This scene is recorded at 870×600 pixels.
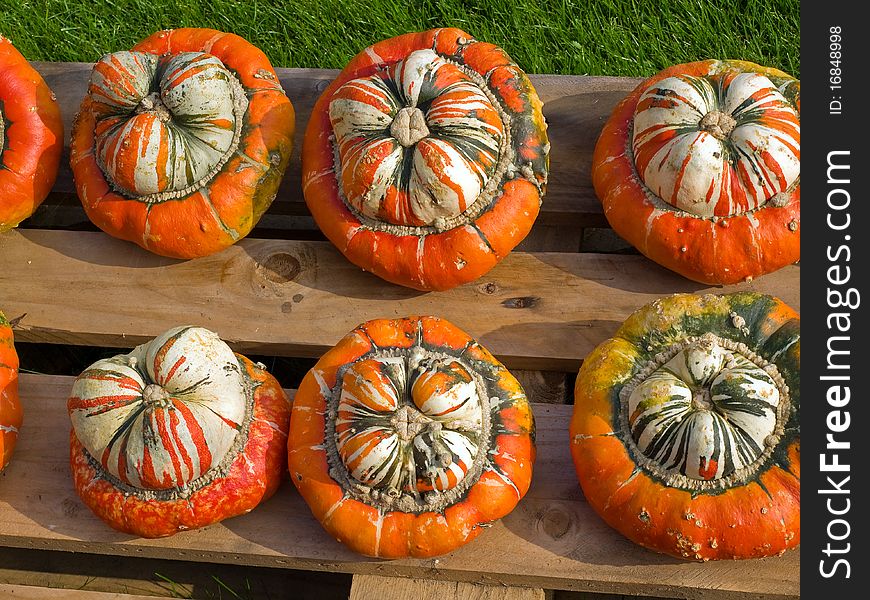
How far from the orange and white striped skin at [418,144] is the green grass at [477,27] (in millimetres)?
1008

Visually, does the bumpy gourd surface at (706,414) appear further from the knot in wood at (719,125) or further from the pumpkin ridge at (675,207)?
the knot in wood at (719,125)

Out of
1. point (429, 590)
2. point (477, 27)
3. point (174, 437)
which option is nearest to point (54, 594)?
point (174, 437)

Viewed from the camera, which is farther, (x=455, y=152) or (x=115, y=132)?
(x=115, y=132)

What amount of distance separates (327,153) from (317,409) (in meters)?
0.74

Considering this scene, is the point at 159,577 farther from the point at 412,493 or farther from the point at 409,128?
the point at 409,128

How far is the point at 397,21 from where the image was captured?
3424mm

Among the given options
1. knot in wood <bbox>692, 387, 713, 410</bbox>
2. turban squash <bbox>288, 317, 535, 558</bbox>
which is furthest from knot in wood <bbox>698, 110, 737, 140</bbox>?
turban squash <bbox>288, 317, 535, 558</bbox>

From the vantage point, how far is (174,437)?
206 cm

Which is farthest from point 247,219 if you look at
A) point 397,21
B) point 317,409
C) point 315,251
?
point 397,21

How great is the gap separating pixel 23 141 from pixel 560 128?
1.57m

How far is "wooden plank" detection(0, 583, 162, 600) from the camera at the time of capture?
2.35 metres

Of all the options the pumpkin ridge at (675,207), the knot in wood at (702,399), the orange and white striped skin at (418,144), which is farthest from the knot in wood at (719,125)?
the knot in wood at (702,399)

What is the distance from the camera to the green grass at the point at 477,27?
3268mm

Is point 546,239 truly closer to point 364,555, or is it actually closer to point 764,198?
point 764,198
